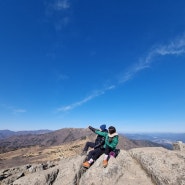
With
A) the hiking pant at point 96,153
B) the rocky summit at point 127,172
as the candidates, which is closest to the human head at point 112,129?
the hiking pant at point 96,153

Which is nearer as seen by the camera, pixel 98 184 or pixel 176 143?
pixel 98 184

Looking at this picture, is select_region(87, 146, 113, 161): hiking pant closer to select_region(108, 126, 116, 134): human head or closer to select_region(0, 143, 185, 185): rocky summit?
select_region(0, 143, 185, 185): rocky summit

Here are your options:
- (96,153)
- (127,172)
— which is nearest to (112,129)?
(96,153)

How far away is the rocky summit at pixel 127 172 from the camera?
1311cm

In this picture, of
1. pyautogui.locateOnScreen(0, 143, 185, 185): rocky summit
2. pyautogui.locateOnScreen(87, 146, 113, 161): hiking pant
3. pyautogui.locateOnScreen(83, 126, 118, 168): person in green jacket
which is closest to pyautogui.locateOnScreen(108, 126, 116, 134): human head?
pyautogui.locateOnScreen(83, 126, 118, 168): person in green jacket

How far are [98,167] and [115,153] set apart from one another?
1940mm

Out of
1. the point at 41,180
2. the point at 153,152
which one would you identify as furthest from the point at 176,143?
the point at 41,180

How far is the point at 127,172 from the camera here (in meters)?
14.7

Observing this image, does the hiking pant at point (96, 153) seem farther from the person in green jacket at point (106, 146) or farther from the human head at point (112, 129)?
the human head at point (112, 129)

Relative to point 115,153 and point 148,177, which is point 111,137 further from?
point 148,177

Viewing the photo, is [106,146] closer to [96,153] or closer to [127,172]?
[96,153]

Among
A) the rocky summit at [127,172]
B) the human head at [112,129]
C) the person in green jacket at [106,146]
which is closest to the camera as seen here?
the rocky summit at [127,172]

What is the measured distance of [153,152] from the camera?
600 inches

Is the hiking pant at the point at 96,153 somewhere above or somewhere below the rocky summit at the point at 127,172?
above
